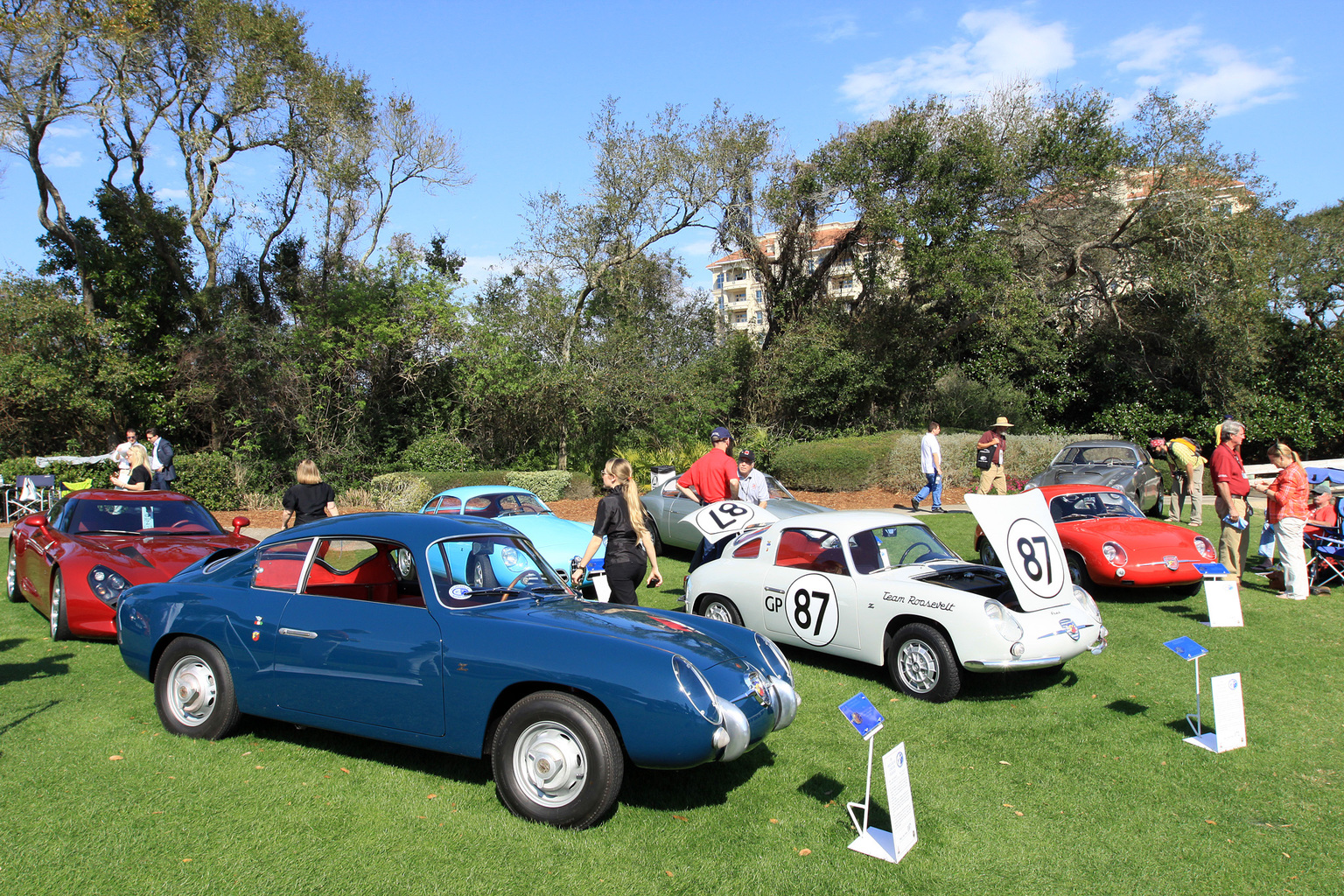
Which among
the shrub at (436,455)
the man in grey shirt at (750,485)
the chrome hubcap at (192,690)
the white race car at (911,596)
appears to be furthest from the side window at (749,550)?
the shrub at (436,455)

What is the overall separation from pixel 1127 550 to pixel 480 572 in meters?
7.29

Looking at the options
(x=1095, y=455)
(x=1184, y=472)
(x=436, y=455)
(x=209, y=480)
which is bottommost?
(x=1184, y=472)

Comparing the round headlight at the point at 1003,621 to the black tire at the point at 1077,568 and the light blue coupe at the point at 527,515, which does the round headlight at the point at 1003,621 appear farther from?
the light blue coupe at the point at 527,515

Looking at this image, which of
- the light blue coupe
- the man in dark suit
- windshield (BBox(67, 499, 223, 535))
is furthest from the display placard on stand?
the man in dark suit

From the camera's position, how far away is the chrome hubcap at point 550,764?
3.96 metres

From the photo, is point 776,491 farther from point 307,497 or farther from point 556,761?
point 556,761

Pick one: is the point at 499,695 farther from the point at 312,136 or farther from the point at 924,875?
the point at 312,136

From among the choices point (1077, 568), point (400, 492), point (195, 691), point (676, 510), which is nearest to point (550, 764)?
point (195, 691)

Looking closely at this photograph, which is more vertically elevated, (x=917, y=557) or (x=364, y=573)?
(x=364, y=573)

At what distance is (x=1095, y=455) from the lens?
1596 centimetres

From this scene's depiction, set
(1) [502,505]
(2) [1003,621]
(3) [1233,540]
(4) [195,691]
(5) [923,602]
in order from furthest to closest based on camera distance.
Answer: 1. (1) [502,505]
2. (3) [1233,540]
3. (5) [923,602]
4. (2) [1003,621]
5. (4) [195,691]

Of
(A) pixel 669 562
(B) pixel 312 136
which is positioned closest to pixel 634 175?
(B) pixel 312 136

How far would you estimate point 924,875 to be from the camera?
3.69 m

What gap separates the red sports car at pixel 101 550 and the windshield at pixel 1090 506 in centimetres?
904
